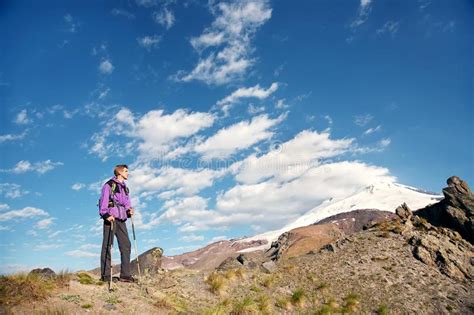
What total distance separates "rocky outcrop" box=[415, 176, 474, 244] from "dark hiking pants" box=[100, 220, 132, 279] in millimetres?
26412

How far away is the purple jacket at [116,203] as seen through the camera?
488 inches

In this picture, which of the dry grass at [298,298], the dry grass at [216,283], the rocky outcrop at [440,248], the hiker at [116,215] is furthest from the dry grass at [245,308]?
the rocky outcrop at [440,248]

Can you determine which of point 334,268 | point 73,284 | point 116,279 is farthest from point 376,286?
point 73,284

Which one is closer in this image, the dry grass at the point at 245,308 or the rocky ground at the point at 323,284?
the rocky ground at the point at 323,284

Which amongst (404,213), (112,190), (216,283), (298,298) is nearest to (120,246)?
(112,190)

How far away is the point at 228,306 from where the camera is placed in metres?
13.9

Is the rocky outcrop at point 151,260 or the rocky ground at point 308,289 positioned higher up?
the rocky outcrop at point 151,260

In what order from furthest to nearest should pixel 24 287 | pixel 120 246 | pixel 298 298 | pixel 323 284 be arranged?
pixel 323 284
pixel 298 298
pixel 120 246
pixel 24 287

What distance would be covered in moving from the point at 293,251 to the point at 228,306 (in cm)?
3197

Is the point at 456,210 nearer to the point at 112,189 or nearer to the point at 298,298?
the point at 298,298

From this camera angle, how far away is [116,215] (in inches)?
498

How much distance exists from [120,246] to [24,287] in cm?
310

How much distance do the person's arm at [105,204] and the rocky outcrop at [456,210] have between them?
1079 inches

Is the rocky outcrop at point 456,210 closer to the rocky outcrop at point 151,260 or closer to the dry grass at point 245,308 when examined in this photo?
the dry grass at point 245,308
